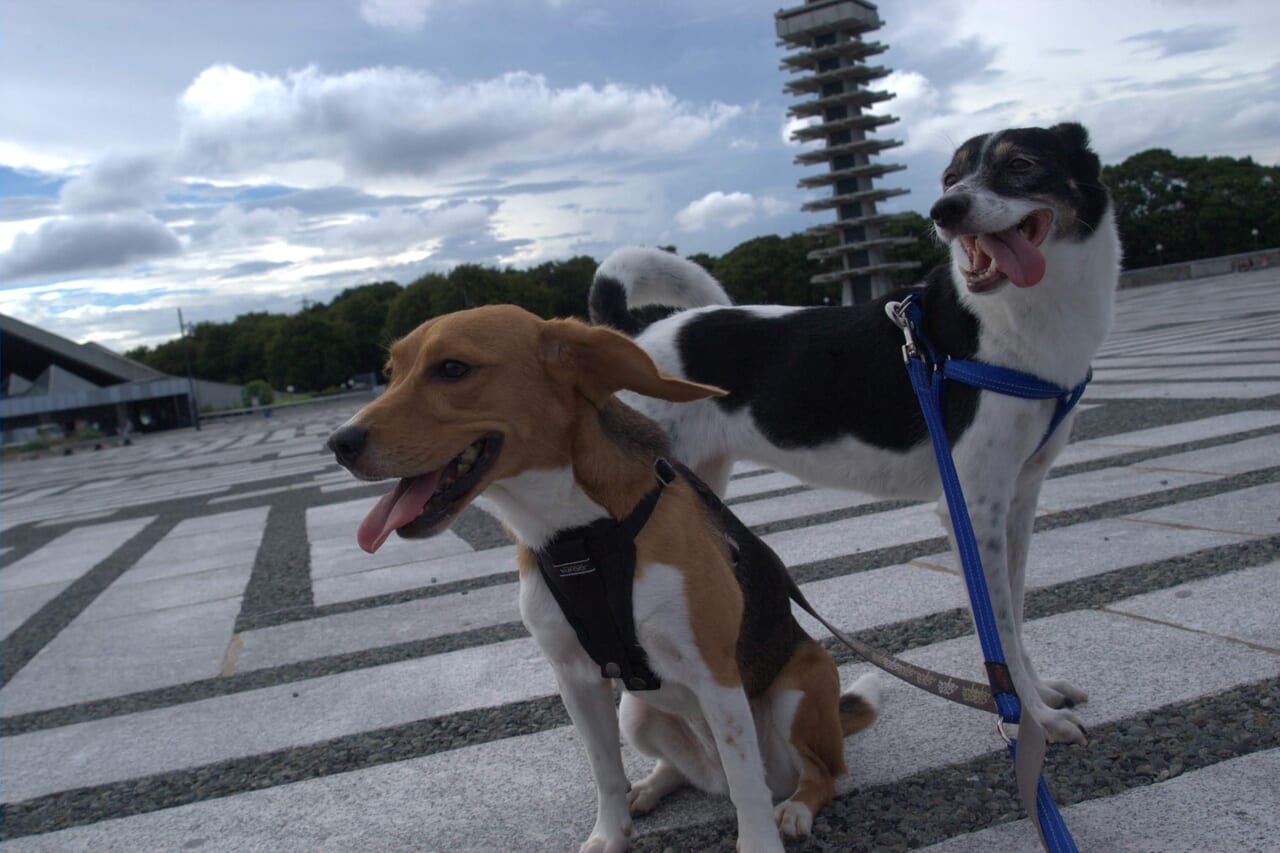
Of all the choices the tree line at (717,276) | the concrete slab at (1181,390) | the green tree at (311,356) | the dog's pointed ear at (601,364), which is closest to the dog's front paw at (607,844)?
the dog's pointed ear at (601,364)

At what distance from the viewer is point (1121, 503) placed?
5566 mm

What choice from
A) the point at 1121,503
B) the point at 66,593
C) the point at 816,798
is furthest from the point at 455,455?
the point at 66,593

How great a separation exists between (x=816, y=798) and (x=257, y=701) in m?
2.72

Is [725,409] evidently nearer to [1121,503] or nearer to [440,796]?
[440,796]

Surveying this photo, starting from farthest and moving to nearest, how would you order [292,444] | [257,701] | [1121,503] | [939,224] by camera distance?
[292,444] → [1121,503] → [257,701] → [939,224]

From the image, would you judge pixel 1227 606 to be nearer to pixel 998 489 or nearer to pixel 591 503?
pixel 998 489

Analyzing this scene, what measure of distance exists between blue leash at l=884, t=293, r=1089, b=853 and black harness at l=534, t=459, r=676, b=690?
0.88 metres

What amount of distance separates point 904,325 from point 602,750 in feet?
5.62

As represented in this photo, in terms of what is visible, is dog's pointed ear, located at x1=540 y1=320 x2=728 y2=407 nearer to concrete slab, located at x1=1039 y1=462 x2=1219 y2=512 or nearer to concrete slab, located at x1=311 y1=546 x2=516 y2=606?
concrete slab, located at x1=311 y1=546 x2=516 y2=606

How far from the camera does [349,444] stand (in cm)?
216

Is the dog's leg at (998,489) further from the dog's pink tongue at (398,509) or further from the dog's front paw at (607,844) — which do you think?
the dog's pink tongue at (398,509)

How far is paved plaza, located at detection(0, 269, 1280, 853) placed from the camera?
8.68ft

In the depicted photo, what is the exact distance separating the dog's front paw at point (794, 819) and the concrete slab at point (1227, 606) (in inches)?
70.8

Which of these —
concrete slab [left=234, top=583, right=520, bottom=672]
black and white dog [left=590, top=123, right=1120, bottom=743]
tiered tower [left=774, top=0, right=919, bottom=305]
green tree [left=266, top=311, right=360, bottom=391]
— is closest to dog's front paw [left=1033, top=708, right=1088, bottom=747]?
black and white dog [left=590, top=123, right=1120, bottom=743]
